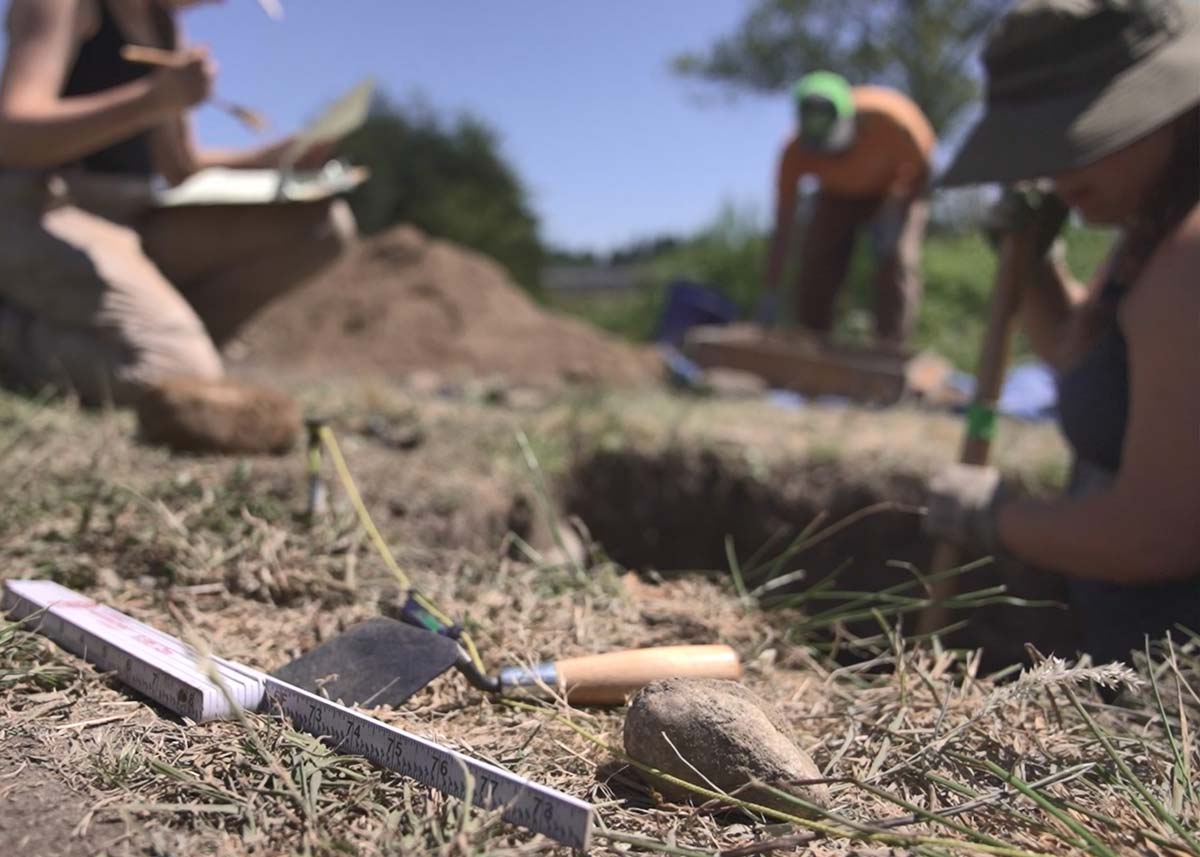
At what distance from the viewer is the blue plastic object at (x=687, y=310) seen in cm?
823

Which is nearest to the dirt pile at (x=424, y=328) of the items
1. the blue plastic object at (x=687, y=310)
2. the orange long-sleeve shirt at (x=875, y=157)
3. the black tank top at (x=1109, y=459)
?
the blue plastic object at (x=687, y=310)

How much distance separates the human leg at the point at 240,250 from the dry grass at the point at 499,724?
1880mm

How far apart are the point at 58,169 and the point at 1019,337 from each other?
722 cm

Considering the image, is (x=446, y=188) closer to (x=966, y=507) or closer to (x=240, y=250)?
(x=240, y=250)

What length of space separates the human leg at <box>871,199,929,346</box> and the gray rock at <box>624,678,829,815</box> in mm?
5208

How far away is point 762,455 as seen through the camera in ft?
11.3

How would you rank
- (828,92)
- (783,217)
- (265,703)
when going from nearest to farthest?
(265,703), (828,92), (783,217)

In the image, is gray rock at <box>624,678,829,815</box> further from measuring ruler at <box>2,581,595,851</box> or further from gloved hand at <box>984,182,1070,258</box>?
gloved hand at <box>984,182,1070,258</box>

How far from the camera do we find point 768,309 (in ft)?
21.1

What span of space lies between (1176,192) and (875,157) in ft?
13.3

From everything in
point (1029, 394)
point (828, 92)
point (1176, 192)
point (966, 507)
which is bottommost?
point (1029, 394)

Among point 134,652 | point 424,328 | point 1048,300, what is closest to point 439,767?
point 134,652

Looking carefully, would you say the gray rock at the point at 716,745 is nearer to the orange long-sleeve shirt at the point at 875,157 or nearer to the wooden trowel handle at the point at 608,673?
the wooden trowel handle at the point at 608,673

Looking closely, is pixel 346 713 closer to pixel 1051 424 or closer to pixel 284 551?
pixel 284 551
